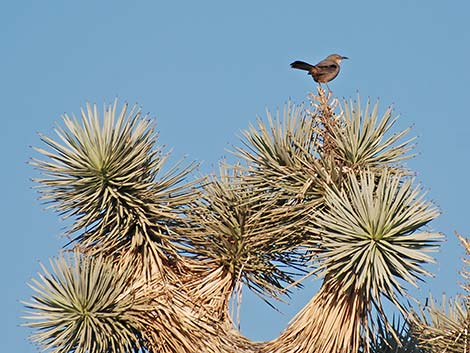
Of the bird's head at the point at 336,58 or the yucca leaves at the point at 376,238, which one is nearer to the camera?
the yucca leaves at the point at 376,238

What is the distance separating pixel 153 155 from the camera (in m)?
8.64

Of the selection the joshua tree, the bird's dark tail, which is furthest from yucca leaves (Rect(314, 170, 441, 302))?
the bird's dark tail

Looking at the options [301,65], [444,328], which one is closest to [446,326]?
[444,328]

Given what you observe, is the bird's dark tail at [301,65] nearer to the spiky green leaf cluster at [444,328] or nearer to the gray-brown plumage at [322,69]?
the gray-brown plumage at [322,69]

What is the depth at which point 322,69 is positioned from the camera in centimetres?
1078

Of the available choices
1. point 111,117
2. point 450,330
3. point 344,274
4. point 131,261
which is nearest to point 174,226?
point 131,261

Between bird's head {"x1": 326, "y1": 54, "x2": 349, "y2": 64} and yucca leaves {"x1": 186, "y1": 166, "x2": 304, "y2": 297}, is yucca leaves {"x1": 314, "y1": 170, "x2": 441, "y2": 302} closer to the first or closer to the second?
yucca leaves {"x1": 186, "y1": 166, "x2": 304, "y2": 297}

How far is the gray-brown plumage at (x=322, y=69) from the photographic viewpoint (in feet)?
34.5

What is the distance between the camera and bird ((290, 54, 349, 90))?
10523mm

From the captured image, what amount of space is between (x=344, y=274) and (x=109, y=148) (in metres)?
2.14

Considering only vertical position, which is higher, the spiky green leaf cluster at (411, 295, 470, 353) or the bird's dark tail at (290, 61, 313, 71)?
the bird's dark tail at (290, 61, 313, 71)

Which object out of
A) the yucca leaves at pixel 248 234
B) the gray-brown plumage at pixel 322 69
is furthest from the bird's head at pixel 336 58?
the yucca leaves at pixel 248 234

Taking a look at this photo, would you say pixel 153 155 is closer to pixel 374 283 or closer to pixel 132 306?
pixel 132 306

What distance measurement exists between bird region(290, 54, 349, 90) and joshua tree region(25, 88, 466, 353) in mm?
1826
